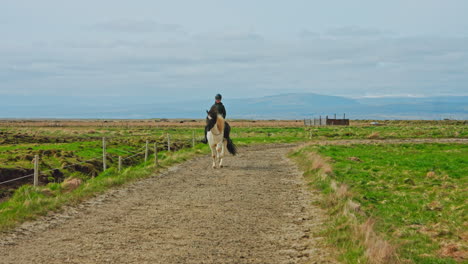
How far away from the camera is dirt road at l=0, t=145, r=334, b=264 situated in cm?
851

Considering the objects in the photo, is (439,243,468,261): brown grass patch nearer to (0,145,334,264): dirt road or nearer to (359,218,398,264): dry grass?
(359,218,398,264): dry grass

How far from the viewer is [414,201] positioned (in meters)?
13.3

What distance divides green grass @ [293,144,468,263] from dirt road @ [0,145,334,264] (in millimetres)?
1164

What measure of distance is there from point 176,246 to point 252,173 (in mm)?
12395

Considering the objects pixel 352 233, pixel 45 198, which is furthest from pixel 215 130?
pixel 352 233

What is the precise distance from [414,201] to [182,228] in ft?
21.5

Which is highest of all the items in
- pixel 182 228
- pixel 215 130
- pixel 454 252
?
pixel 215 130

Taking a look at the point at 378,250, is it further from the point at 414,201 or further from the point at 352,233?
the point at 414,201

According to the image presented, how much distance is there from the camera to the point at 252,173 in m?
21.3

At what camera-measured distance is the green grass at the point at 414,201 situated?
29.7 ft

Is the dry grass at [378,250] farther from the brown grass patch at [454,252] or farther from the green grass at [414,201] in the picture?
the brown grass patch at [454,252]

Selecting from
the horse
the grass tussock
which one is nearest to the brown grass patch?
the grass tussock

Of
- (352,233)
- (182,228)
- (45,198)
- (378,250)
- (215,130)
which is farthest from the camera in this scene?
(215,130)

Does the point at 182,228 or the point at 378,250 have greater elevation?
the point at 378,250
